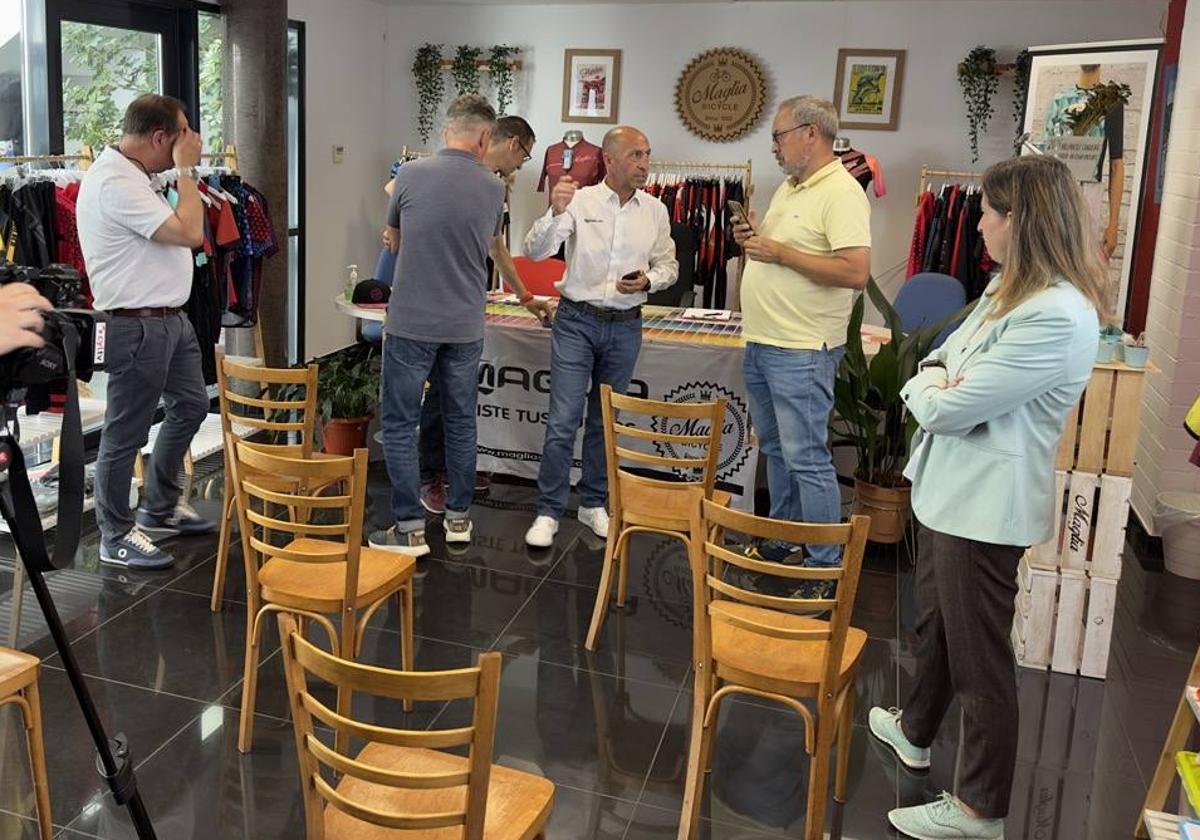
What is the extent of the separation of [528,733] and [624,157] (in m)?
2.15

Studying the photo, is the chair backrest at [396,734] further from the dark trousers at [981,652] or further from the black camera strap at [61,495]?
the dark trousers at [981,652]

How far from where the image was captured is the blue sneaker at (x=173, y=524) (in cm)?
431

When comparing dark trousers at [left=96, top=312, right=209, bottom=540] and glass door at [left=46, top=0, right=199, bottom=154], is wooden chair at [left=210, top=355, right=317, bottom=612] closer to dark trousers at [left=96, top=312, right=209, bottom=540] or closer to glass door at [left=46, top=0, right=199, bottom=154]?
dark trousers at [left=96, top=312, right=209, bottom=540]

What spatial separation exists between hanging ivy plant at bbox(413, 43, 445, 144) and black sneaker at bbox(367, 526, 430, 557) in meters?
4.63

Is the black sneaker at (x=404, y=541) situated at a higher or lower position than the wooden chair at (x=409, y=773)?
lower

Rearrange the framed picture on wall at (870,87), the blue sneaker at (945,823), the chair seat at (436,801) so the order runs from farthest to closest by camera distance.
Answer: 1. the framed picture on wall at (870,87)
2. the blue sneaker at (945,823)
3. the chair seat at (436,801)

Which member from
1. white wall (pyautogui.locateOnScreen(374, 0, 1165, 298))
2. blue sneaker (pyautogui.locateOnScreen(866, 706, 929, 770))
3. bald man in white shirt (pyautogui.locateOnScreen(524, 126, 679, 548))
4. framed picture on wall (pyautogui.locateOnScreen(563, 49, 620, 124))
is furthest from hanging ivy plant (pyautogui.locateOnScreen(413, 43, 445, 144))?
blue sneaker (pyautogui.locateOnScreen(866, 706, 929, 770))

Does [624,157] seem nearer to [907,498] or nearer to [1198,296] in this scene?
[907,498]

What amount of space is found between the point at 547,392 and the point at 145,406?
5.63 ft

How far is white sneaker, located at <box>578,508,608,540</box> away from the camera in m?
4.48

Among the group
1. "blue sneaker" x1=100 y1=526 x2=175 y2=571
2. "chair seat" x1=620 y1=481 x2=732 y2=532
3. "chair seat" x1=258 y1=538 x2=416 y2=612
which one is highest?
"chair seat" x1=620 y1=481 x2=732 y2=532

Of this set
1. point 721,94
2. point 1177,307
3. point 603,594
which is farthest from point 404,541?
point 721,94

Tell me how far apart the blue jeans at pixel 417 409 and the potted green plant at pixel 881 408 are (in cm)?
149

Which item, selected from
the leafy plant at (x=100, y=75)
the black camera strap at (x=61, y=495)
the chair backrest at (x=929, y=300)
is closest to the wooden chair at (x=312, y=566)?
the black camera strap at (x=61, y=495)
